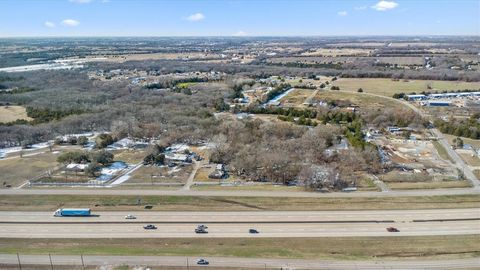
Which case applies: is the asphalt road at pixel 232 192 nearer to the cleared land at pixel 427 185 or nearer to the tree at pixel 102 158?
the cleared land at pixel 427 185

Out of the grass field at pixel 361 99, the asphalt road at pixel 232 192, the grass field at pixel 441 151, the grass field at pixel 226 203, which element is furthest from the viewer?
the grass field at pixel 361 99

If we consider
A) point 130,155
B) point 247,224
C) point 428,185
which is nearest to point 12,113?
point 130,155

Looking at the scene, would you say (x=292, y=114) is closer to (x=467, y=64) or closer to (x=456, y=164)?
(x=456, y=164)

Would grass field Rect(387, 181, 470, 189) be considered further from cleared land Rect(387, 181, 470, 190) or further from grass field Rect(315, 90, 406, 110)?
grass field Rect(315, 90, 406, 110)

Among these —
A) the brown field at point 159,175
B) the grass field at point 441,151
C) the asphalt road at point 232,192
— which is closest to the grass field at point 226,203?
the asphalt road at point 232,192

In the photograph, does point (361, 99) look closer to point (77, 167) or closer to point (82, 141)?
point (82, 141)

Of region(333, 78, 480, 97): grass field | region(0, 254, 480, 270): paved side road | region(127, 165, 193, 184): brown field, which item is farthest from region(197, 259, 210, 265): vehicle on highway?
region(333, 78, 480, 97): grass field
